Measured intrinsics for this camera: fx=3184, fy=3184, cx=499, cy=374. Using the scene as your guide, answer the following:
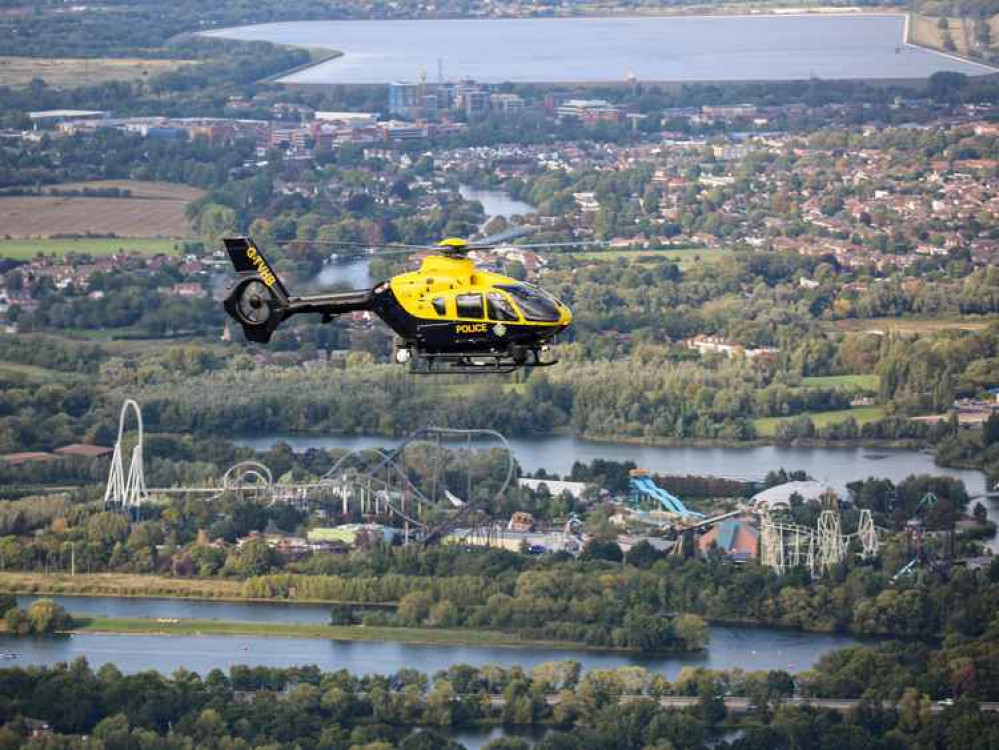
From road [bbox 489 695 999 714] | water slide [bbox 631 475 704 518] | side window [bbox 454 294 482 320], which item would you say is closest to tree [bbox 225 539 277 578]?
water slide [bbox 631 475 704 518]

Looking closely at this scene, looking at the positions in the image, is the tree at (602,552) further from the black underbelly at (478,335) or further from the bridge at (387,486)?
the black underbelly at (478,335)

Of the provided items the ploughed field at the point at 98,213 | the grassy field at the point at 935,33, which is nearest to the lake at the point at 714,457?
the ploughed field at the point at 98,213

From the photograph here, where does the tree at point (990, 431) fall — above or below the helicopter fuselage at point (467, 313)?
below

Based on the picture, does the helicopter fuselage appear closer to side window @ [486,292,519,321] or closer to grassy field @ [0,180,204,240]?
side window @ [486,292,519,321]

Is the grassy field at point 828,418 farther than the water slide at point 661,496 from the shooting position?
Yes

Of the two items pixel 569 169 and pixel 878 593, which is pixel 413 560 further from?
pixel 569 169

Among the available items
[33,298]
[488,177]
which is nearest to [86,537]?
[33,298]

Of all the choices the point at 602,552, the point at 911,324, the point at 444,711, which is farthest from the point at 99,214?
the point at 444,711
